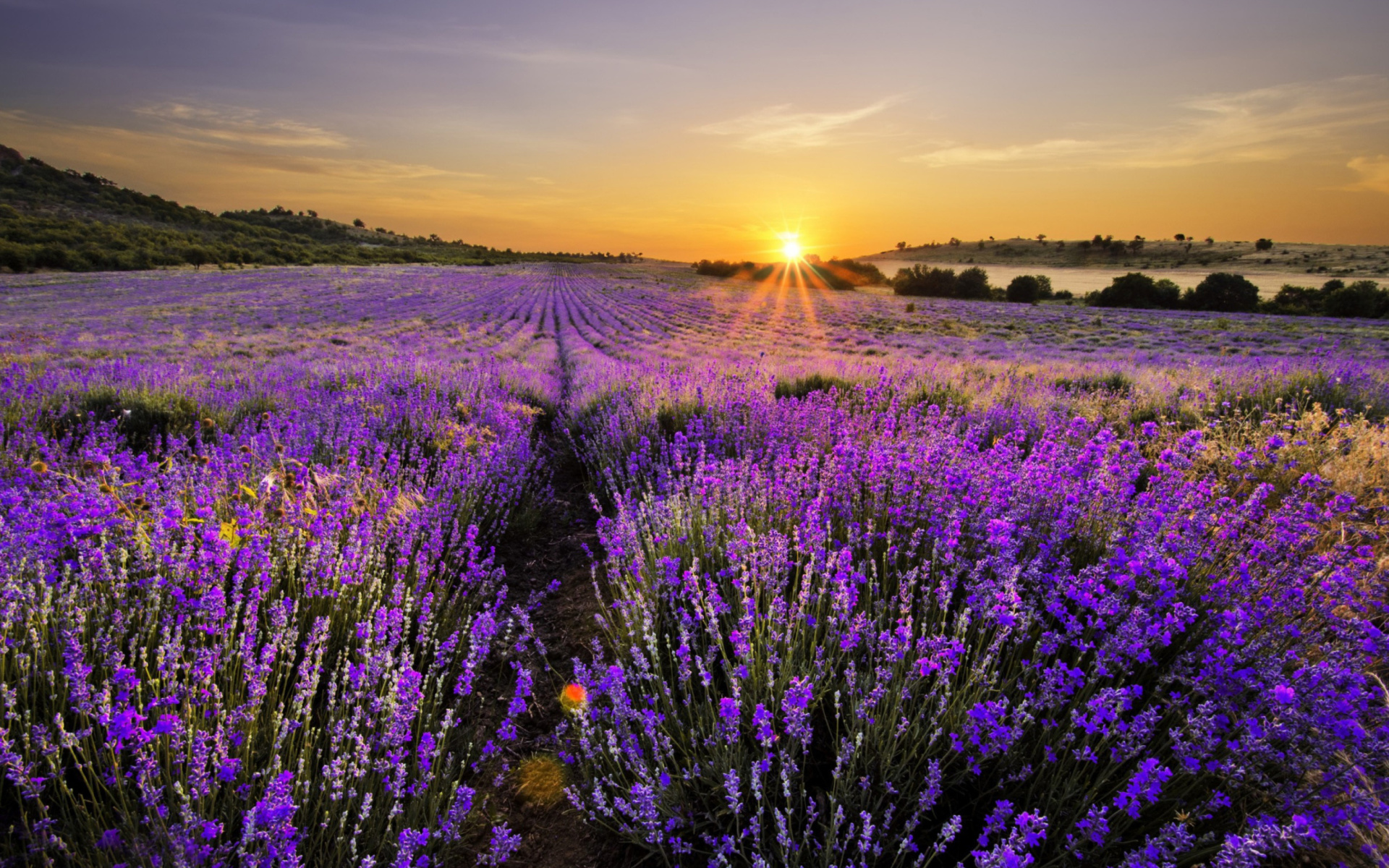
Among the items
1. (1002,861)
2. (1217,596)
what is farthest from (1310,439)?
(1002,861)

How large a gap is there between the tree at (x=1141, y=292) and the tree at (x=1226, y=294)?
4.21ft

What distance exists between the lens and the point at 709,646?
247cm

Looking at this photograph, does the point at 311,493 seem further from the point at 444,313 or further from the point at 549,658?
the point at 444,313

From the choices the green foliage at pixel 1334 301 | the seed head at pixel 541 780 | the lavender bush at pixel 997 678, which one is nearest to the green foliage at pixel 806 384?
the lavender bush at pixel 997 678

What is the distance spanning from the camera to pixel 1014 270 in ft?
169

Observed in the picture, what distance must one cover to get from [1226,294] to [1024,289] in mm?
12275

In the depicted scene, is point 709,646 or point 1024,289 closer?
point 709,646

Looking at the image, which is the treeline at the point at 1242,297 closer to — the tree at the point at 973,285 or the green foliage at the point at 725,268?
the tree at the point at 973,285

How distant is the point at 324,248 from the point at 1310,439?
7740cm

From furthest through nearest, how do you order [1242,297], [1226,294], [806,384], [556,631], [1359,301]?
[1226,294], [1242,297], [1359,301], [806,384], [556,631]

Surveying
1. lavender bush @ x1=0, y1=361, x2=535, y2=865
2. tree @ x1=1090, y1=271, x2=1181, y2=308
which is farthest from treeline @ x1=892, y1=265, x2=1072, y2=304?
lavender bush @ x1=0, y1=361, x2=535, y2=865

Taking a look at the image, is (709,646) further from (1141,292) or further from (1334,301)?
(1141,292)

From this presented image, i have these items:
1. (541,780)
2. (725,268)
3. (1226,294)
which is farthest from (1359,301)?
(725,268)

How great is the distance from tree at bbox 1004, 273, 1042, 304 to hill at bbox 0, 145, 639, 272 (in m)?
58.9
